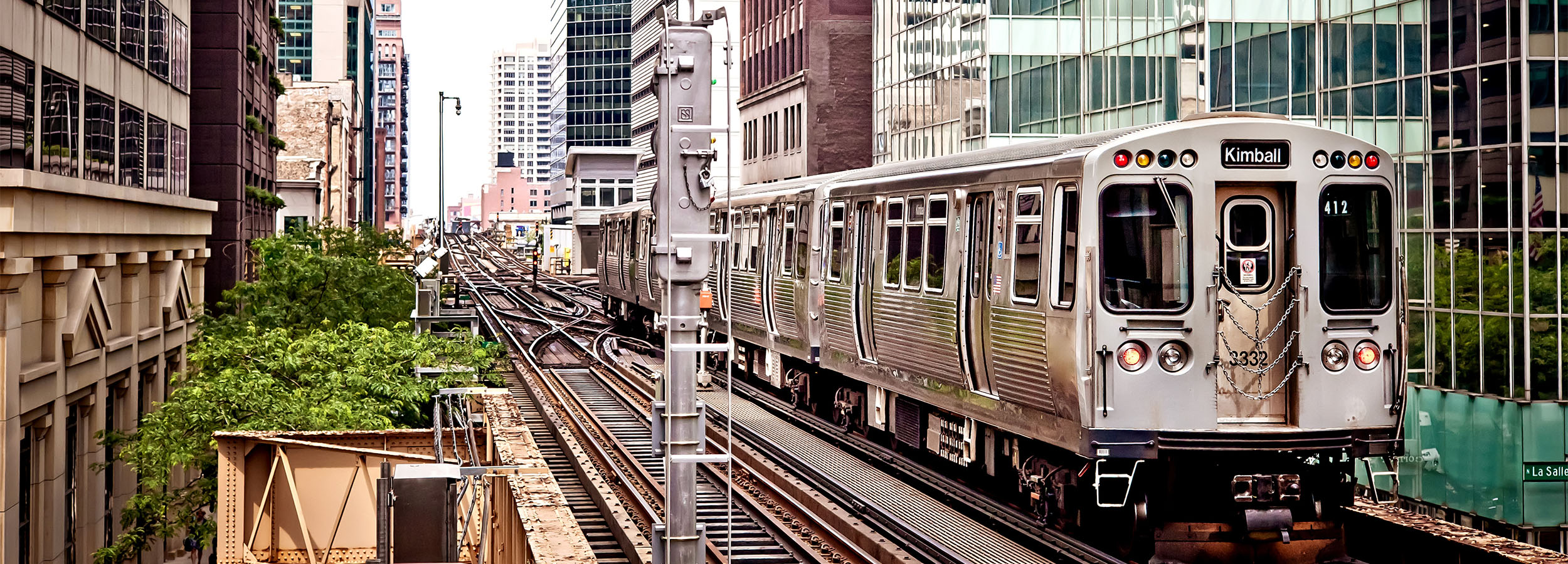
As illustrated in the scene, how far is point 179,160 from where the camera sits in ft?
89.0

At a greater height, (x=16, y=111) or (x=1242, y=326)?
(x=16, y=111)

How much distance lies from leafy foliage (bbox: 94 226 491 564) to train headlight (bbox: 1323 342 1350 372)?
10910 millimetres

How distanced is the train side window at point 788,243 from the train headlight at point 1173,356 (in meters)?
9.60

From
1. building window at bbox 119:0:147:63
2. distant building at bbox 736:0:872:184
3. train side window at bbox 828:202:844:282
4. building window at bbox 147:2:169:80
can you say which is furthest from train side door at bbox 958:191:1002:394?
distant building at bbox 736:0:872:184

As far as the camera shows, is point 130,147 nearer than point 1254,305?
No

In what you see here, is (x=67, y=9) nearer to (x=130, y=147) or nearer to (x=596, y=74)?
(x=130, y=147)

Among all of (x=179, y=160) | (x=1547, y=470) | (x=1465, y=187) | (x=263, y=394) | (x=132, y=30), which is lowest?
(x=1547, y=470)

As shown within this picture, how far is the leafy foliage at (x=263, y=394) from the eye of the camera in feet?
58.5

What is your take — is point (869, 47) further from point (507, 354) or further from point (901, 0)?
point (507, 354)

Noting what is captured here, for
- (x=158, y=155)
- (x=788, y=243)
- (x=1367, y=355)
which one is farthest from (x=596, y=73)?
(x=1367, y=355)

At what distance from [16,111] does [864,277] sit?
9318 mm

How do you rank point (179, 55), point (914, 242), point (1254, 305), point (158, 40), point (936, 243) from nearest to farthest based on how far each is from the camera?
point (1254, 305) < point (936, 243) < point (914, 242) < point (158, 40) < point (179, 55)

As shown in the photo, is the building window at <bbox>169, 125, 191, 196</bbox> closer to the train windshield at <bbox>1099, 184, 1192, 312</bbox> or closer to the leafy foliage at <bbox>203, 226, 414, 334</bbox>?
the leafy foliage at <bbox>203, 226, 414, 334</bbox>

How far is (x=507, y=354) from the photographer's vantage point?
3381cm
